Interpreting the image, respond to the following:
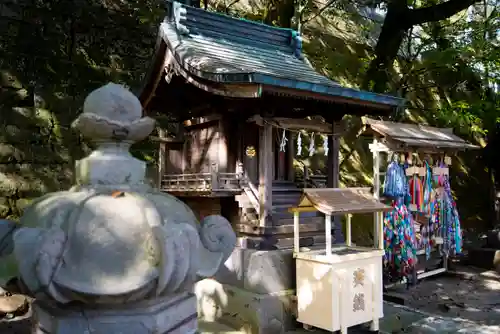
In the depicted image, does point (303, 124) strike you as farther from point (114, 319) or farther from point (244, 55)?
point (114, 319)

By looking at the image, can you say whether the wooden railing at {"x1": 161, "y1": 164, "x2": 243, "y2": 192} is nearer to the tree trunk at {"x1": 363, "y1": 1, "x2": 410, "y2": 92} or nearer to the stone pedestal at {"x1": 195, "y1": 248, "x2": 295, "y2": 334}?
the stone pedestal at {"x1": 195, "y1": 248, "x2": 295, "y2": 334}

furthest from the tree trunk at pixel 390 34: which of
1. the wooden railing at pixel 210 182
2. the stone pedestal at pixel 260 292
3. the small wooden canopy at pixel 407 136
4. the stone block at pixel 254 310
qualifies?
the stone block at pixel 254 310

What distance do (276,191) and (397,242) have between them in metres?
2.90

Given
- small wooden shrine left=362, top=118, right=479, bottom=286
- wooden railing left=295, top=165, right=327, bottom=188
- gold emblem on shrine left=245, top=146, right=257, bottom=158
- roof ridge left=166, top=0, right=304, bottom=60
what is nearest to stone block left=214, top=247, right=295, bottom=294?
gold emblem on shrine left=245, top=146, right=257, bottom=158

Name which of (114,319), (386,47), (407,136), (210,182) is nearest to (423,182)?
(407,136)

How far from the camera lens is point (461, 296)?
816 centimetres

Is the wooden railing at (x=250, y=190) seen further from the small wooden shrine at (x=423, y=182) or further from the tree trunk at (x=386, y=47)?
the tree trunk at (x=386, y=47)

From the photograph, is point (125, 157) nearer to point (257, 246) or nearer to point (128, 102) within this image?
point (128, 102)

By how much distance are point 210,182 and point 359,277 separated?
249cm

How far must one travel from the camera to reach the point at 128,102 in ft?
8.63

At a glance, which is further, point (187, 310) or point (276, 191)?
point (276, 191)

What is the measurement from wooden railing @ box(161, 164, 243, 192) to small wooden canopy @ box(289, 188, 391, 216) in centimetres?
112

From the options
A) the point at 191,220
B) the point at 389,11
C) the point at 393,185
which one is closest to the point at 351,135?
the point at 389,11

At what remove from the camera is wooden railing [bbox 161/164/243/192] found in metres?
6.20
